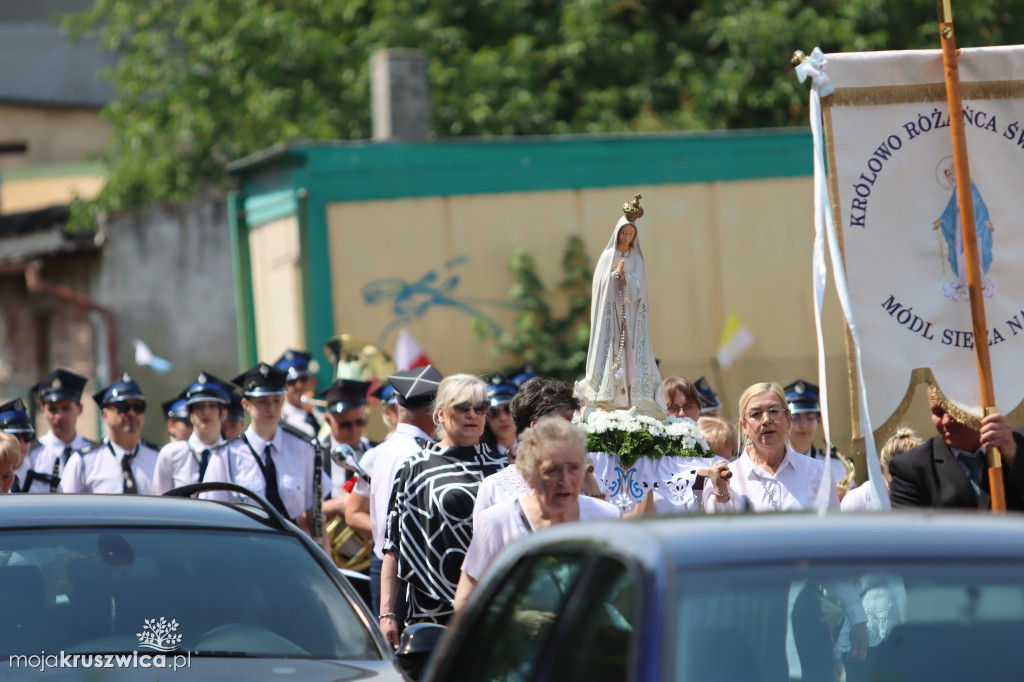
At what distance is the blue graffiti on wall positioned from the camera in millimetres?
15547

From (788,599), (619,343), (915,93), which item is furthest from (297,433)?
(788,599)

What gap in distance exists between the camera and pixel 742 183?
16094 millimetres

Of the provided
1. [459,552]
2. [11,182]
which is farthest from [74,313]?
[459,552]

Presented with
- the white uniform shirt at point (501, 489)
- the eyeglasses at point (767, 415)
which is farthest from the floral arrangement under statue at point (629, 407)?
the white uniform shirt at point (501, 489)

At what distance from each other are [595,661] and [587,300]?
1300 centimetres

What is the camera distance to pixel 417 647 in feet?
14.4

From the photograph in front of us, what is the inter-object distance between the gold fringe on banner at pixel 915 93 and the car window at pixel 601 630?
3393 millimetres

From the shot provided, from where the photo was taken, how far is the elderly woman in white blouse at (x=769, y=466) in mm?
6488

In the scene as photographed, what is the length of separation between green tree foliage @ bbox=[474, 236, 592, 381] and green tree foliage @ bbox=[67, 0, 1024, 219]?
5.44 meters

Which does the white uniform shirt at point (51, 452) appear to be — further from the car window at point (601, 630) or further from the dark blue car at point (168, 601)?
the car window at point (601, 630)

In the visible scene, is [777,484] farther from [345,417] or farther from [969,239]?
[345,417]

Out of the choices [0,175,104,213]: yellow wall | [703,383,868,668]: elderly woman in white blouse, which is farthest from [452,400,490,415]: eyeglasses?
[0,175,104,213]: yellow wall

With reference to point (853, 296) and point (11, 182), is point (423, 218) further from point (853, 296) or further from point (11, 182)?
point (11, 182)

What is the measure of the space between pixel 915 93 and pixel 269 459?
4073 millimetres
